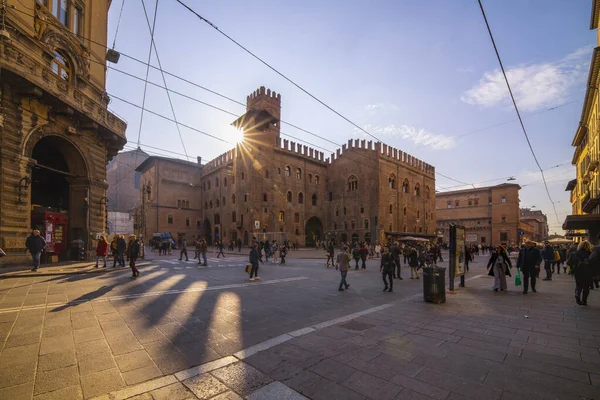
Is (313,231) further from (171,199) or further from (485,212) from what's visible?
(485,212)

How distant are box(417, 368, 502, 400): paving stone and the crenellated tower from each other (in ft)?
127

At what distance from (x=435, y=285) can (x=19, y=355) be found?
8.76 m

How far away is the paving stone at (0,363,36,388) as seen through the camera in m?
3.42

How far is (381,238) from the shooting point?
4303cm

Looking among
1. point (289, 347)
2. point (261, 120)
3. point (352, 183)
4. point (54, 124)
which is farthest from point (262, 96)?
point (289, 347)

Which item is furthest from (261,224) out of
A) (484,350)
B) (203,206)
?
(484,350)

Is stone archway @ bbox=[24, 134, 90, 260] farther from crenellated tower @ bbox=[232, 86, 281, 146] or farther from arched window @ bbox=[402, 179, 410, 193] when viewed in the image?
arched window @ bbox=[402, 179, 410, 193]

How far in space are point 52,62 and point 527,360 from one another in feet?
72.1

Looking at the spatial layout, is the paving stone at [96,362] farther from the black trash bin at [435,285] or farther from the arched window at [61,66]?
the arched window at [61,66]

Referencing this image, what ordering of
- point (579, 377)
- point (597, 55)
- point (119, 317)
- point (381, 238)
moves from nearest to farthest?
Result: point (579, 377) < point (119, 317) < point (597, 55) < point (381, 238)

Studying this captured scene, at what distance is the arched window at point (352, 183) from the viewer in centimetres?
4773

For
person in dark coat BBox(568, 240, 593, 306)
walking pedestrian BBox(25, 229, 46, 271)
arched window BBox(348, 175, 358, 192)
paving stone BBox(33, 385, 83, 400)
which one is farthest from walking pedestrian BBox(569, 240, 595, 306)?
arched window BBox(348, 175, 358, 192)

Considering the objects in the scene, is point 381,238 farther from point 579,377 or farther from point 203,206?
point 579,377

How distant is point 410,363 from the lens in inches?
159
